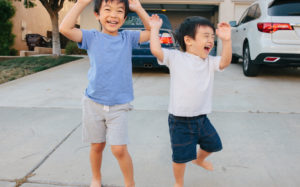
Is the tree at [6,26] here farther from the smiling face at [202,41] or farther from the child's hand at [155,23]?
the smiling face at [202,41]

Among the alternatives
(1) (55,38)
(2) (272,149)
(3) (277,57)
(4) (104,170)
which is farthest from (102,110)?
(1) (55,38)

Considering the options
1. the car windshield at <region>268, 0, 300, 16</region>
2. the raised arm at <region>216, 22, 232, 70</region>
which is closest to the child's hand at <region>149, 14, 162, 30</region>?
the raised arm at <region>216, 22, 232, 70</region>

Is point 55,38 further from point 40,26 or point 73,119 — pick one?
point 40,26

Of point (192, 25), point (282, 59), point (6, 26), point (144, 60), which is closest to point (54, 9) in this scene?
point (144, 60)

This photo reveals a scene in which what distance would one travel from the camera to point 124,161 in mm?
2096

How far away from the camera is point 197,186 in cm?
226

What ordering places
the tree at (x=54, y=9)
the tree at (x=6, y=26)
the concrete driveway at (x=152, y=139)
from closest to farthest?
the concrete driveway at (x=152, y=139) → the tree at (x=54, y=9) → the tree at (x=6, y=26)

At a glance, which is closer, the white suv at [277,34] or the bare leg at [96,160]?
the bare leg at [96,160]

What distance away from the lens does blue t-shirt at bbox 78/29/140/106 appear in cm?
196

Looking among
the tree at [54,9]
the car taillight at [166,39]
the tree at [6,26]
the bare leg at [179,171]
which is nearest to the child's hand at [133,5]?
the bare leg at [179,171]

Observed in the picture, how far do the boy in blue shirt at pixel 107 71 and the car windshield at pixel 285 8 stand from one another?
4328 millimetres

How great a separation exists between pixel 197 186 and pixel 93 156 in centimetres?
83

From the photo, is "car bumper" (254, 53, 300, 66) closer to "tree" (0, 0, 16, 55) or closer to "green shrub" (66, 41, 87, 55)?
"green shrub" (66, 41, 87, 55)

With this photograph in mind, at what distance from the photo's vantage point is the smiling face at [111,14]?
1.93 metres
